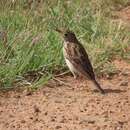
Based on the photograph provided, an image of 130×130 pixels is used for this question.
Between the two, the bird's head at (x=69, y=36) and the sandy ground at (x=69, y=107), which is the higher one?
the bird's head at (x=69, y=36)

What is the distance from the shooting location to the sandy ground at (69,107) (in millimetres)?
7629

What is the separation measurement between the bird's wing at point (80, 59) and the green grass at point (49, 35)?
1.11ft

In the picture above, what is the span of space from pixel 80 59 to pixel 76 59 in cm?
6

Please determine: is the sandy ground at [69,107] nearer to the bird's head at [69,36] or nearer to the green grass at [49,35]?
the green grass at [49,35]

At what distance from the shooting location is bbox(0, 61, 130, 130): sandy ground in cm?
763

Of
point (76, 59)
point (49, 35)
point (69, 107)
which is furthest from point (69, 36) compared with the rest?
point (69, 107)

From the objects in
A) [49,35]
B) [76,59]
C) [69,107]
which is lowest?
[69,107]

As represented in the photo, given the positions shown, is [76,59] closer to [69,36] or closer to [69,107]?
[69,36]

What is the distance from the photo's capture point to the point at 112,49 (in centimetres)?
1032

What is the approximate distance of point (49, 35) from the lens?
9.94 meters

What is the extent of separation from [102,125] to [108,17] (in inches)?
186

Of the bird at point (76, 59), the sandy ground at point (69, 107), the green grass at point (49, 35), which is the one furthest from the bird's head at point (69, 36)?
the sandy ground at point (69, 107)

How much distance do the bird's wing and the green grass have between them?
1.11ft

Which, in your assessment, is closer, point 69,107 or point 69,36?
point 69,107
